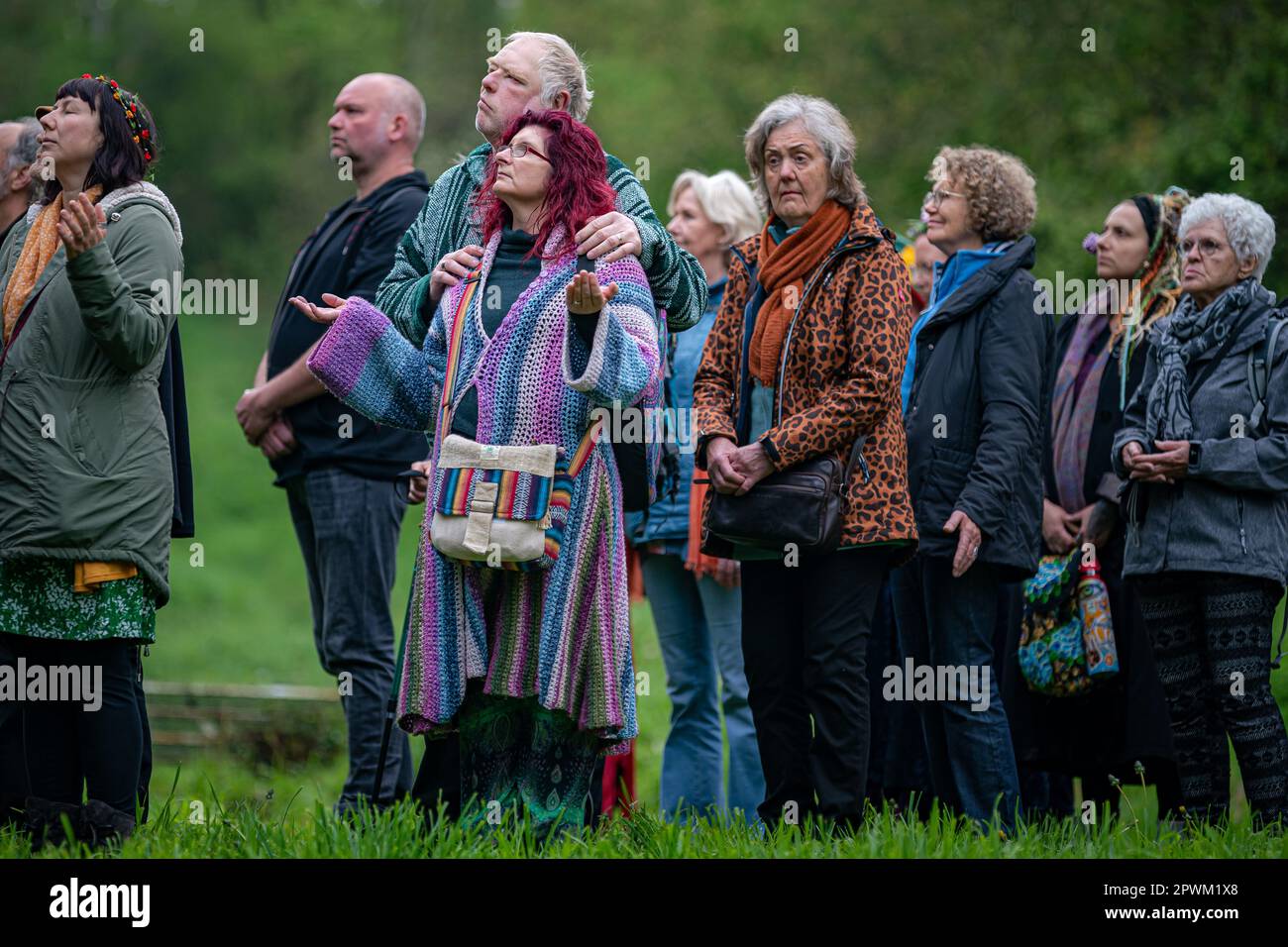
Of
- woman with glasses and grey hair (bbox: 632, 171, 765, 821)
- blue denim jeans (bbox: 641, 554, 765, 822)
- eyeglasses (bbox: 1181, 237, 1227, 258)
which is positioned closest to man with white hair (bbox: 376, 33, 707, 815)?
woman with glasses and grey hair (bbox: 632, 171, 765, 821)

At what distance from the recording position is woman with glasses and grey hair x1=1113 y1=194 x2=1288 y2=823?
5.44 meters

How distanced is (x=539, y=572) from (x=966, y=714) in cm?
169

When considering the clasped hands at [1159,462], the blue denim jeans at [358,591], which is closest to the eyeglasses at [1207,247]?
the clasped hands at [1159,462]

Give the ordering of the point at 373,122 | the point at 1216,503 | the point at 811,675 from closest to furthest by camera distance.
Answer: the point at 811,675
the point at 1216,503
the point at 373,122

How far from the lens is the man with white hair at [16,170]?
5949 mm

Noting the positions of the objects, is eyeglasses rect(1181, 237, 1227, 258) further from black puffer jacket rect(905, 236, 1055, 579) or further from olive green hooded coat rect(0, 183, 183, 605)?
olive green hooded coat rect(0, 183, 183, 605)

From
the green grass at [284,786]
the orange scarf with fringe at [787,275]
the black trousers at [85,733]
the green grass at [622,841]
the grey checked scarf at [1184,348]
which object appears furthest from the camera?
the grey checked scarf at [1184,348]

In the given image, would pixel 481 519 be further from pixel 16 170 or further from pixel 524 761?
pixel 16 170

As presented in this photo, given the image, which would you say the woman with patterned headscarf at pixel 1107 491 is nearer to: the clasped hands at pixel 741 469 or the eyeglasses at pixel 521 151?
the clasped hands at pixel 741 469

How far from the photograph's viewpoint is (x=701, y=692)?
251 inches

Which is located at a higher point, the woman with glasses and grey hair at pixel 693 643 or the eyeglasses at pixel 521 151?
the eyeglasses at pixel 521 151

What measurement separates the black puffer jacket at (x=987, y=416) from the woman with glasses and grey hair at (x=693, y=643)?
0.88 metres

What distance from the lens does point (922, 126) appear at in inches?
906

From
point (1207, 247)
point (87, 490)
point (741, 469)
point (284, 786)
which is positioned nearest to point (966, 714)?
point (741, 469)
